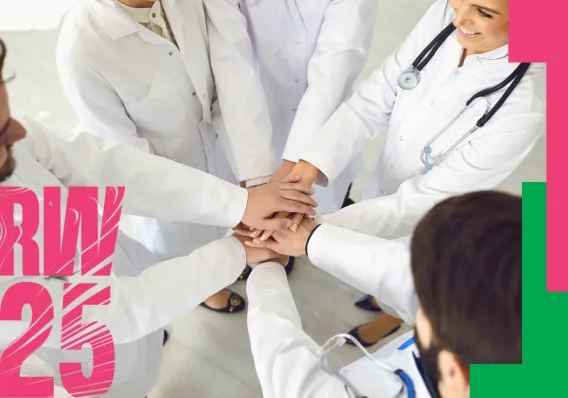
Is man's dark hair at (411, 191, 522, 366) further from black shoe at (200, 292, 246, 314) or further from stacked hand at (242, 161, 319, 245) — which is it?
black shoe at (200, 292, 246, 314)

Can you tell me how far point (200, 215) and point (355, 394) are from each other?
1.63ft

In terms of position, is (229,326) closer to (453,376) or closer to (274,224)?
(274,224)

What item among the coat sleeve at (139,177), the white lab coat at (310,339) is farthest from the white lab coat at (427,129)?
the coat sleeve at (139,177)

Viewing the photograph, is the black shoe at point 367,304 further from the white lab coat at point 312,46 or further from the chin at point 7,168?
the chin at point 7,168

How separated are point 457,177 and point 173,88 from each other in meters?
0.62

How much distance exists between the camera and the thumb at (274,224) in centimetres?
111

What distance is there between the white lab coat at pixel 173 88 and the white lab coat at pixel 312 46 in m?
0.07

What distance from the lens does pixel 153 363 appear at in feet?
3.96

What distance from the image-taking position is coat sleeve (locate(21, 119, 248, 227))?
0.92 meters

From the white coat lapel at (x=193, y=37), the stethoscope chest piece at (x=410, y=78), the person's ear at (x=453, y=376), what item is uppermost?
the stethoscope chest piece at (x=410, y=78)

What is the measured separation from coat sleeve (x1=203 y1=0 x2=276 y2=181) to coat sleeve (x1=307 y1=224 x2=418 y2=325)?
0.30 metres

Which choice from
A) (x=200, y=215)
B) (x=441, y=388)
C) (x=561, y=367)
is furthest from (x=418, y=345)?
(x=200, y=215)

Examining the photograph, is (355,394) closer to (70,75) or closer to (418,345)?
(418,345)

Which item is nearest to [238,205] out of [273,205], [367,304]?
[273,205]
